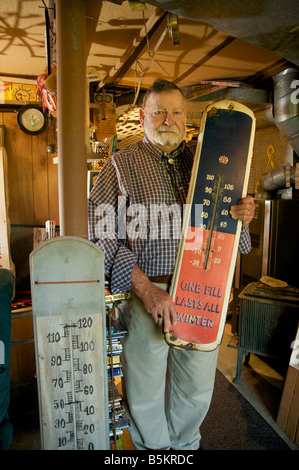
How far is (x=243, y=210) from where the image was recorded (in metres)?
1.45

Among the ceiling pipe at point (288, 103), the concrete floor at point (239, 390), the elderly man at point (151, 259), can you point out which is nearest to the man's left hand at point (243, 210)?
the elderly man at point (151, 259)

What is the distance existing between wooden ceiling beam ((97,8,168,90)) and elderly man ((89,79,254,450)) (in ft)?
2.87

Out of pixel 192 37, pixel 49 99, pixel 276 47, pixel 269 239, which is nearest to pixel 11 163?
pixel 49 99

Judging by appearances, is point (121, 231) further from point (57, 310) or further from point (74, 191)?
point (57, 310)

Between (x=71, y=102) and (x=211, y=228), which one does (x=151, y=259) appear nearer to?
(x=211, y=228)

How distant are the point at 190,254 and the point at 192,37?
1842 mm

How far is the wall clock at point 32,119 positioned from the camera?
2795 mm

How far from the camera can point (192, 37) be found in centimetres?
239

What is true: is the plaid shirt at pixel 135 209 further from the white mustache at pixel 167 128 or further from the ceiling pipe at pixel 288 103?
the ceiling pipe at pixel 288 103

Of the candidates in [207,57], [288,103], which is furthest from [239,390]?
[207,57]

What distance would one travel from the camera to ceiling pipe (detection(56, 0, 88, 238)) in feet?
5.04

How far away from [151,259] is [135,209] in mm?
248

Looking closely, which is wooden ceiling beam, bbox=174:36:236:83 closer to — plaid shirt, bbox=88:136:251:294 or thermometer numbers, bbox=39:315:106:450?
plaid shirt, bbox=88:136:251:294

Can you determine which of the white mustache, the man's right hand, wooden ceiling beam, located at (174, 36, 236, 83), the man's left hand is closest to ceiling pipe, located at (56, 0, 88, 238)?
the white mustache
